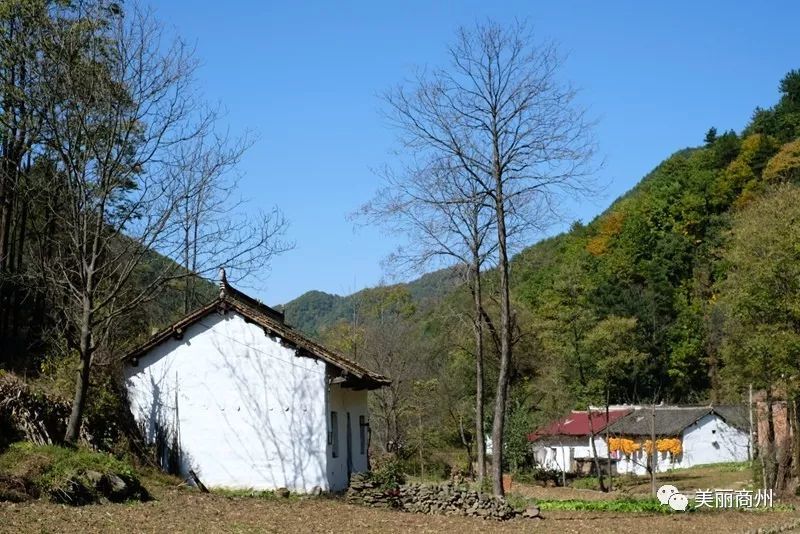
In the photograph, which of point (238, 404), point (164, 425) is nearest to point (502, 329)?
point (238, 404)

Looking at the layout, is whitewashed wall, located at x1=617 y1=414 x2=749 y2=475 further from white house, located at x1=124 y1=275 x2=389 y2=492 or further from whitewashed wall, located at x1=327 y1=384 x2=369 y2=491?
white house, located at x1=124 y1=275 x2=389 y2=492

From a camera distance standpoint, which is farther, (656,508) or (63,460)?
(656,508)

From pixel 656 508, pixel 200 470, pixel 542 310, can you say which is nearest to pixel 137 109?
pixel 200 470

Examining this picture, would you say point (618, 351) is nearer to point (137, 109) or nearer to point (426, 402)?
point (426, 402)

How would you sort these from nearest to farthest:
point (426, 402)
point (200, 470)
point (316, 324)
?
point (200, 470) < point (426, 402) < point (316, 324)

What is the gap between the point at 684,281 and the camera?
80.9 meters

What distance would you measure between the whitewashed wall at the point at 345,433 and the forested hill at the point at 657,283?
21801 millimetres

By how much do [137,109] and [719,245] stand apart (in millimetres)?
68900

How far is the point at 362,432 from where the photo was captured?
97.2ft

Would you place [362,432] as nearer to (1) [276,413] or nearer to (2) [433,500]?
(1) [276,413]

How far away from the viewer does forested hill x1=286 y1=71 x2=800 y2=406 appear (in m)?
54.8

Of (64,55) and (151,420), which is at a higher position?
(64,55)

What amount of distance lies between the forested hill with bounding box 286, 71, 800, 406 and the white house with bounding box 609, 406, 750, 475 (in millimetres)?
3015

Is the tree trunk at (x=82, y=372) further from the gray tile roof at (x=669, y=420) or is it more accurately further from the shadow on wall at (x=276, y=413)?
the gray tile roof at (x=669, y=420)
